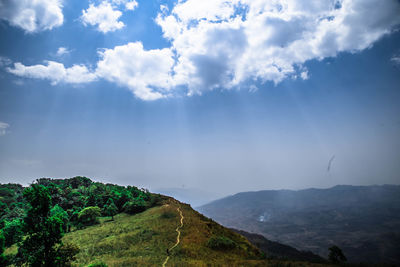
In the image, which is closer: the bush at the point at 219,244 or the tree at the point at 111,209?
the bush at the point at 219,244

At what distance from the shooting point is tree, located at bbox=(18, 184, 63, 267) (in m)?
17.4

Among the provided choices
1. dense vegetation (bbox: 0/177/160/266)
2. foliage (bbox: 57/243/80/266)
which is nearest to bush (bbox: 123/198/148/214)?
dense vegetation (bbox: 0/177/160/266)

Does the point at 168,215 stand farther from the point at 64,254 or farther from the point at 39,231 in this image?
the point at 39,231

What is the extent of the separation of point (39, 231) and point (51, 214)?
35.5 metres

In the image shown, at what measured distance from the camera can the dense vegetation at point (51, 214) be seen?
58.1 feet

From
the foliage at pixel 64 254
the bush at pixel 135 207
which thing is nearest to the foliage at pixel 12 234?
the bush at pixel 135 207

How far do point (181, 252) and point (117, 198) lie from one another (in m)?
42.0

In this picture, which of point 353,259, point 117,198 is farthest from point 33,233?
point 353,259

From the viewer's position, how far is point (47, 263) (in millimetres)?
17609

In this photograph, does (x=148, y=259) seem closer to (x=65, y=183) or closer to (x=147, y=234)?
(x=147, y=234)

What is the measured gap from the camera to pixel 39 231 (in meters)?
17.8

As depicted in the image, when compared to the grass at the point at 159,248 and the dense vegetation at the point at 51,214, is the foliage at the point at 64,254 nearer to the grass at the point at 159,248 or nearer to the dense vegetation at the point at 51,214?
the dense vegetation at the point at 51,214

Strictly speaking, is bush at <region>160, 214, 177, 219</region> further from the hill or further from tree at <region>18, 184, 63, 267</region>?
tree at <region>18, 184, 63, 267</region>

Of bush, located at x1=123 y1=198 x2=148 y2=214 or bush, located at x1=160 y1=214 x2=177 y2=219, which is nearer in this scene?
bush, located at x1=160 y1=214 x2=177 y2=219
